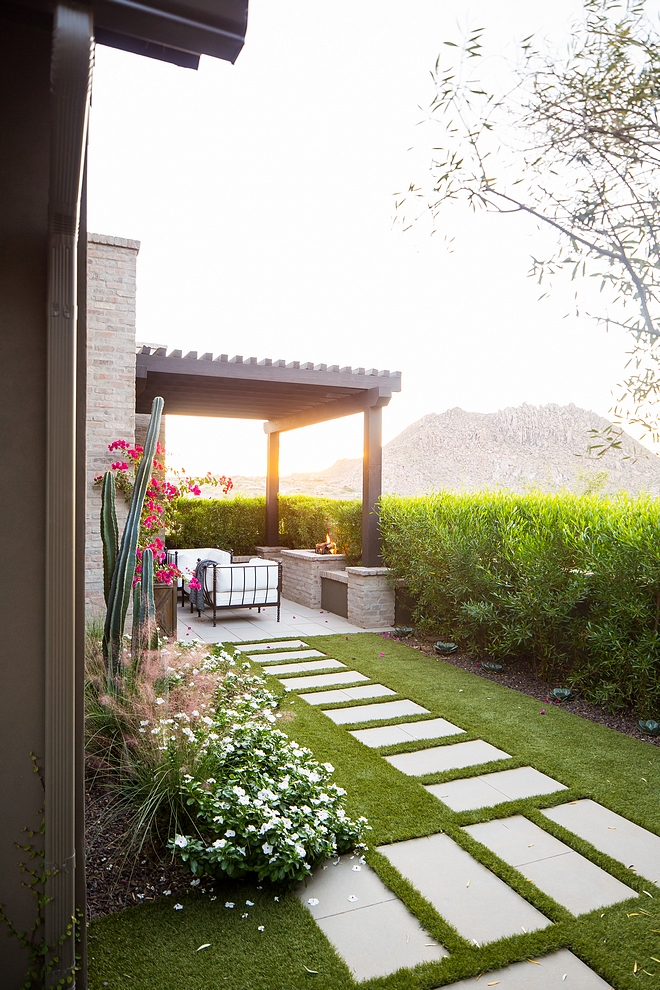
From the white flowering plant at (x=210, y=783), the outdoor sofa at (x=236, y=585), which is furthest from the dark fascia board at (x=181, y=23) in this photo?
the outdoor sofa at (x=236, y=585)

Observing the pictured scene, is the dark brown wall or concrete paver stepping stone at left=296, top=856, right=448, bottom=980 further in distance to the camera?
concrete paver stepping stone at left=296, top=856, right=448, bottom=980

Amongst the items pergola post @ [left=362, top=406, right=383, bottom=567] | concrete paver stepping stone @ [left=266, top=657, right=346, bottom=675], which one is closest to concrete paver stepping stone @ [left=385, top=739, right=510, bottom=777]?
concrete paver stepping stone @ [left=266, top=657, right=346, bottom=675]

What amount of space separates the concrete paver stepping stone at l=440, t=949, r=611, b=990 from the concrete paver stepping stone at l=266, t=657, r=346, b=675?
377cm

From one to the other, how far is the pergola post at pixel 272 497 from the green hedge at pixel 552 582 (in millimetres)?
4409

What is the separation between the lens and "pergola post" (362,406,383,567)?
26.2ft

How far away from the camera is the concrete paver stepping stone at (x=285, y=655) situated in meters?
6.27

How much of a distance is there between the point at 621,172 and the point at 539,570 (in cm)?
389

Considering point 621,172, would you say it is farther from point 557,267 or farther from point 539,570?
point 539,570

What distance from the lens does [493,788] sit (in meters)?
3.49

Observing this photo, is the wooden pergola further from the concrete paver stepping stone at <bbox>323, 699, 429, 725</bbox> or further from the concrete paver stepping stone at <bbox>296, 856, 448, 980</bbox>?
the concrete paver stepping stone at <bbox>296, 856, 448, 980</bbox>

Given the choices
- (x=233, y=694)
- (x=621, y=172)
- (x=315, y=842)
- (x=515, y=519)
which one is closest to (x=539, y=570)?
(x=515, y=519)

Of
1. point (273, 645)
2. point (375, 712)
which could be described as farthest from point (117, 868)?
point (273, 645)

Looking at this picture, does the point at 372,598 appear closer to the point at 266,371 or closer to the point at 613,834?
the point at 266,371

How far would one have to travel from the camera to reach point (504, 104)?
2.23 meters
